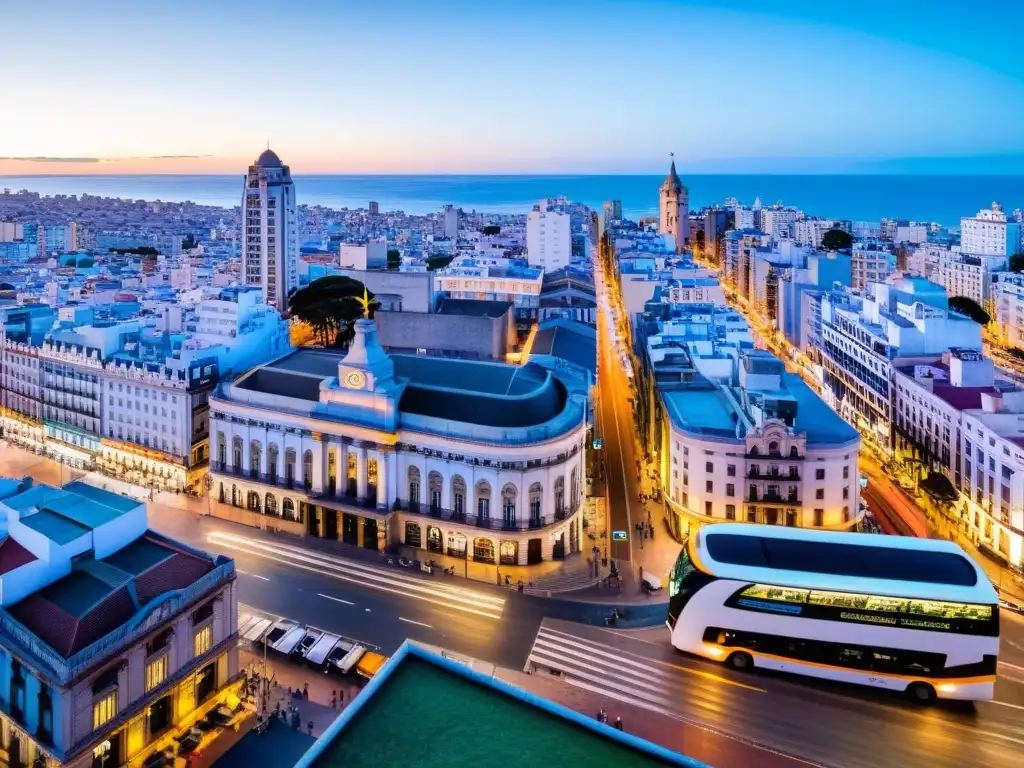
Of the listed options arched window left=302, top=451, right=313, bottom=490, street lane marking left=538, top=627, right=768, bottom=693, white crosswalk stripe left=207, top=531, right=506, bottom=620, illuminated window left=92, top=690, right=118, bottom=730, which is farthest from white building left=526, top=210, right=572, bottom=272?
illuminated window left=92, top=690, right=118, bottom=730

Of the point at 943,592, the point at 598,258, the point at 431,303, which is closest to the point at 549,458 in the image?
the point at 943,592

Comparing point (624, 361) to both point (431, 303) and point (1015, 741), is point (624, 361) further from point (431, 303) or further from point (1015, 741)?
point (1015, 741)

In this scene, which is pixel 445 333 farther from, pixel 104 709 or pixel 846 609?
pixel 104 709

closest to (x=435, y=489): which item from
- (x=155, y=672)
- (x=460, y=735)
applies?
(x=155, y=672)

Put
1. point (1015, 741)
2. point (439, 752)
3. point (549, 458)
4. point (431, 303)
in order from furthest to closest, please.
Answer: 1. point (431, 303)
2. point (549, 458)
3. point (1015, 741)
4. point (439, 752)

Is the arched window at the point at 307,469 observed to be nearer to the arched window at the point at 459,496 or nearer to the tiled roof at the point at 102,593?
the arched window at the point at 459,496

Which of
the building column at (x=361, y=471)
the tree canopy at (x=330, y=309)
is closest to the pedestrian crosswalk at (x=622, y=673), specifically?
the building column at (x=361, y=471)

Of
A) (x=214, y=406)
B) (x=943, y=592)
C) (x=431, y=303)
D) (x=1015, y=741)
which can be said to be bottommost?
(x=1015, y=741)
